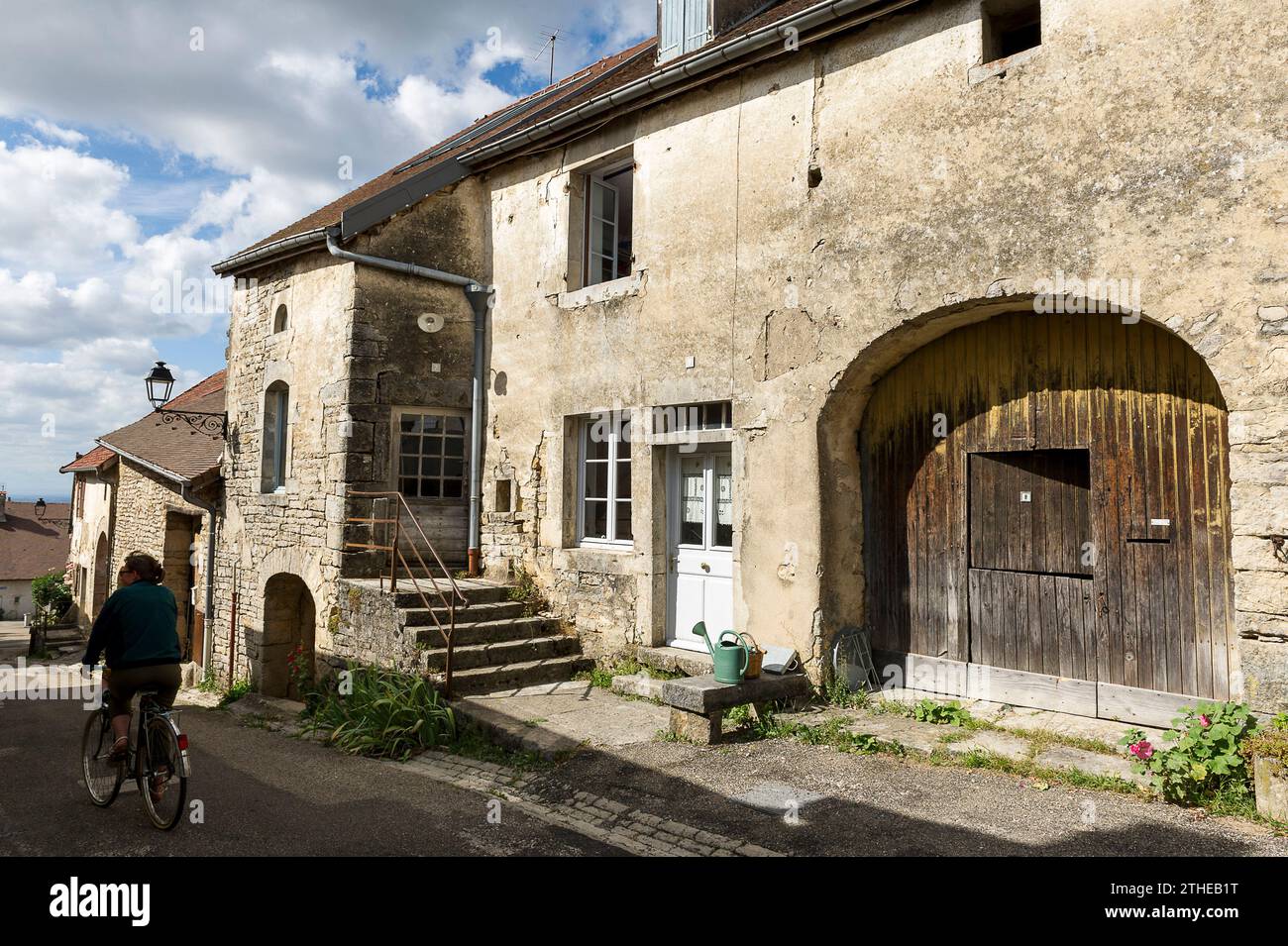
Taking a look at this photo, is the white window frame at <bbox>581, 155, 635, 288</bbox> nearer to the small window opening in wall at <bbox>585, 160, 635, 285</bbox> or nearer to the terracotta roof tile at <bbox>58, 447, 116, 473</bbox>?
the small window opening in wall at <bbox>585, 160, 635, 285</bbox>

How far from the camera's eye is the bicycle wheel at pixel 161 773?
4711 millimetres

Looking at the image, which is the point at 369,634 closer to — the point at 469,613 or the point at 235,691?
the point at 469,613

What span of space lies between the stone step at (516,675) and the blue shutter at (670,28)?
21.6 ft

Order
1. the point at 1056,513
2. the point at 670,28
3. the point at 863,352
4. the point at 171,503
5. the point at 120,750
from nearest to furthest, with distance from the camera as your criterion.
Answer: the point at 120,750
the point at 1056,513
the point at 863,352
the point at 670,28
the point at 171,503

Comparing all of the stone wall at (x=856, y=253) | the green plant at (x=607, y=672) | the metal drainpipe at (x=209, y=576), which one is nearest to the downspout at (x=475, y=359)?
the stone wall at (x=856, y=253)

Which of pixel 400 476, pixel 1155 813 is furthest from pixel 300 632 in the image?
pixel 1155 813

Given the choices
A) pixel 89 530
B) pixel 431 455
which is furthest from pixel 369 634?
pixel 89 530

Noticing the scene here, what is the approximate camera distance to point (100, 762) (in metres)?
5.30

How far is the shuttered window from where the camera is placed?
8.88 meters

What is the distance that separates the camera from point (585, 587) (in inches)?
343

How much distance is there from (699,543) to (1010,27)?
16.1 feet

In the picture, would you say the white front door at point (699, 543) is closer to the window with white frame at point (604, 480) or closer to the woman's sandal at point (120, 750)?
the window with white frame at point (604, 480)

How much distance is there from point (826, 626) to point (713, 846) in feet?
9.03
